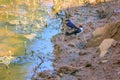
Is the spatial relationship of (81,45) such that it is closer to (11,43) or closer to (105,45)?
(105,45)

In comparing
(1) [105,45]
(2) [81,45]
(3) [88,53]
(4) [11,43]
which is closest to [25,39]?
(4) [11,43]

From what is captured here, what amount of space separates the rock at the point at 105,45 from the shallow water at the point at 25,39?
915 mm

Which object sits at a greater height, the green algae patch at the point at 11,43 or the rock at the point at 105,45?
the rock at the point at 105,45

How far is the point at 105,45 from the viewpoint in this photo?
5.92m

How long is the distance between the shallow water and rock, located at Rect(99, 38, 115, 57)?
915mm

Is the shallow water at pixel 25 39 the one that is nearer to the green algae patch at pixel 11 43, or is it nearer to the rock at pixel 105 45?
the green algae patch at pixel 11 43

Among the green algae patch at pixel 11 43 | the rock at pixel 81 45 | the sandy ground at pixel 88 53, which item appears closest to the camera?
the sandy ground at pixel 88 53

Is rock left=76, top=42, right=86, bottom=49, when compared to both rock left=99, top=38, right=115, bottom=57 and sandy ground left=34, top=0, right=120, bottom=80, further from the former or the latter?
rock left=99, top=38, right=115, bottom=57

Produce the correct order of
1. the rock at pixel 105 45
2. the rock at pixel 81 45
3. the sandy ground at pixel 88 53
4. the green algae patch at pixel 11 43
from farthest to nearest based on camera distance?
the rock at pixel 81 45 → the green algae patch at pixel 11 43 → the rock at pixel 105 45 → the sandy ground at pixel 88 53

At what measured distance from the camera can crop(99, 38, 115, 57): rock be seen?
5785 mm

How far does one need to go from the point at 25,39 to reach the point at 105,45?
6.51 ft

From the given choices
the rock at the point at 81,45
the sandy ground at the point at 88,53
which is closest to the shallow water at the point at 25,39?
the sandy ground at the point at 88,53

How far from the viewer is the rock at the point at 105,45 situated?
579 cm

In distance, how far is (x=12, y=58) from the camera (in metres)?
6.11
